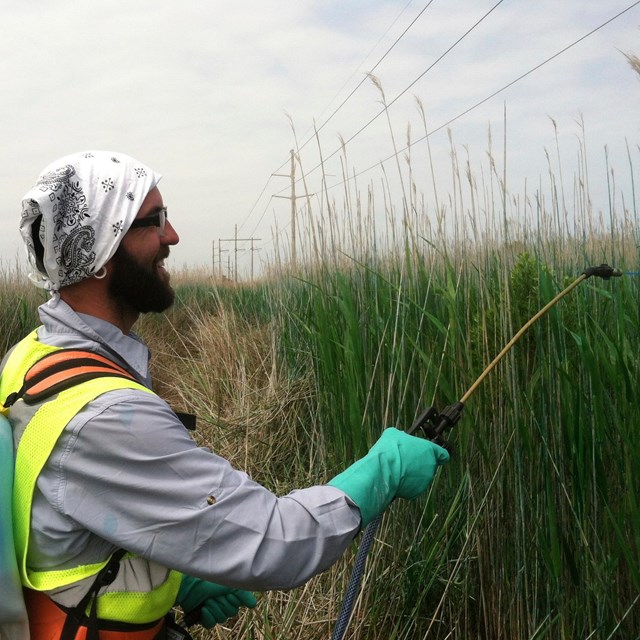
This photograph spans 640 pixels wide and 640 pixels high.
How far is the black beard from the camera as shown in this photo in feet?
5.32

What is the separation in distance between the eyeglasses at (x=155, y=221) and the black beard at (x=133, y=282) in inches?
2.7

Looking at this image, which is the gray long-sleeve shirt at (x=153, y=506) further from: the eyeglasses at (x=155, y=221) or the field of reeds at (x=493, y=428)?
the field of reeds at (x=493, y=428)

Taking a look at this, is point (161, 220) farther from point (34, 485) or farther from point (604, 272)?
point (604, 272)

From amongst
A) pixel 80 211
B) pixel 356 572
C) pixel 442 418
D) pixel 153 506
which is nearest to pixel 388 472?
pixel 442 418

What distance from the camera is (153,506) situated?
49.5 inches

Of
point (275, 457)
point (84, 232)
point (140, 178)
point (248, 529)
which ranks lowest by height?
point (275, 457)

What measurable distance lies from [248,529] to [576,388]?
104cm

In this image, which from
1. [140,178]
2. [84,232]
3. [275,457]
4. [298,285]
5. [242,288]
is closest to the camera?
[84,232]

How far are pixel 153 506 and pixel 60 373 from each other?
0.96ft

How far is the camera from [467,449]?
7.38 ft

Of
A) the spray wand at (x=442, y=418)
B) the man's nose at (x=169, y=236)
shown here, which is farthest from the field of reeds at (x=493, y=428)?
the man's nose at (x=169, y=236)

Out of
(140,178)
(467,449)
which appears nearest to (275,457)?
(467,449)

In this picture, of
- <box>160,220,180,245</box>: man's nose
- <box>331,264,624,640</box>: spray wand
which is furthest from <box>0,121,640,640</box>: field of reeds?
<box>160,220,180,245</box>: man's nose

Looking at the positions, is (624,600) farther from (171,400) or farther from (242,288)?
(242,288)
